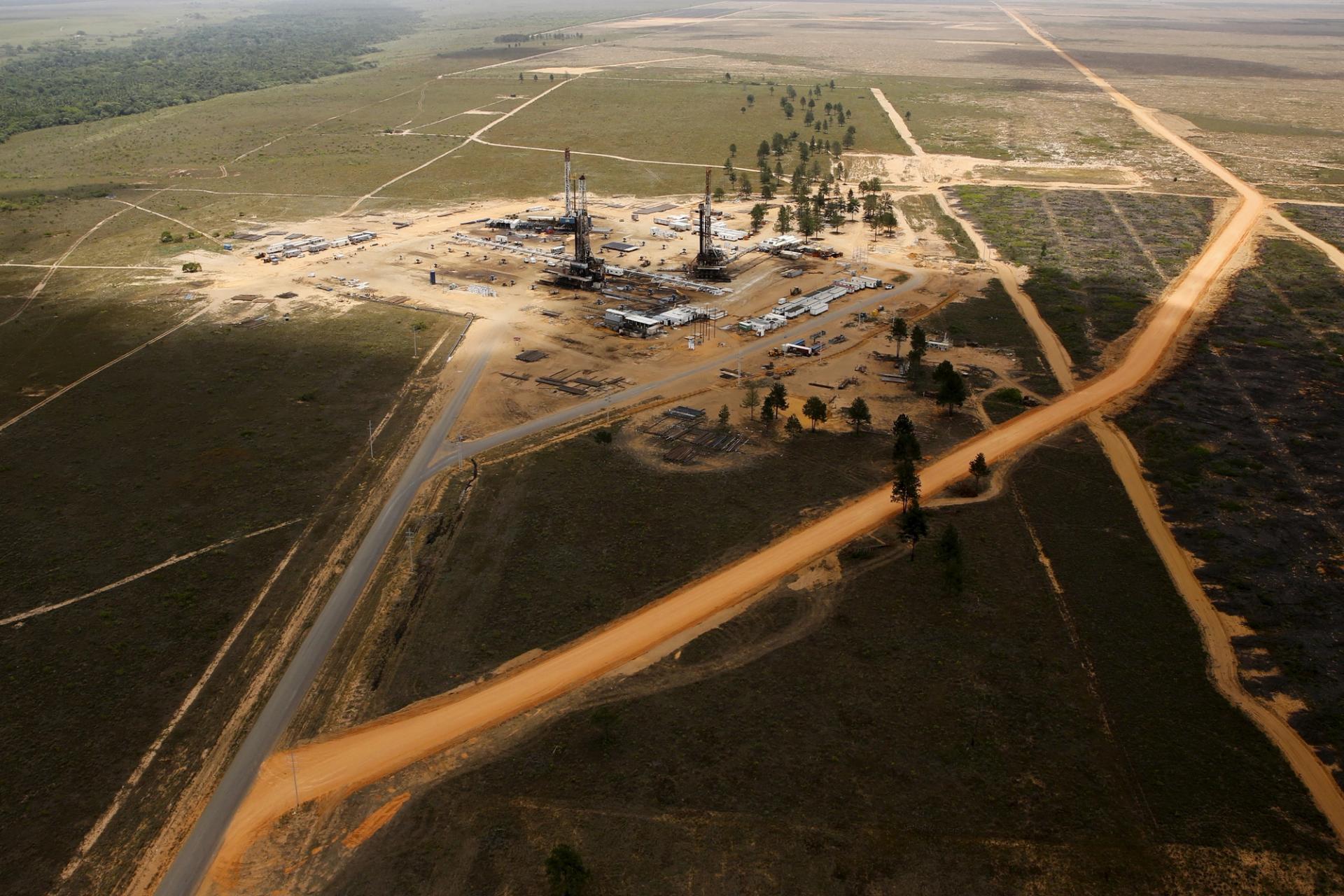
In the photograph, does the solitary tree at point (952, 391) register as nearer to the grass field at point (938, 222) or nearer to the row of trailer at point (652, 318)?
the row of trailer at point (652, 318)

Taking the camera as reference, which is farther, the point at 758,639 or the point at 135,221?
the point at 135,221

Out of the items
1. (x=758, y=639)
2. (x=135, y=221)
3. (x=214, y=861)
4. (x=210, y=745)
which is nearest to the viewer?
(x=214, y=861)

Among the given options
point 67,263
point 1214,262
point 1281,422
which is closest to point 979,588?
point 1281,422

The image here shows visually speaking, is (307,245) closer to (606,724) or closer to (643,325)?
(643,325)

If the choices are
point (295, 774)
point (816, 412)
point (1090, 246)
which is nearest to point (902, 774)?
point (295, 774)

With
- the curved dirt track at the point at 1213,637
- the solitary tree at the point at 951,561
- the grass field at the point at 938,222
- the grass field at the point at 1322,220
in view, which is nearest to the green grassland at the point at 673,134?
the grass field at the point at 938,222

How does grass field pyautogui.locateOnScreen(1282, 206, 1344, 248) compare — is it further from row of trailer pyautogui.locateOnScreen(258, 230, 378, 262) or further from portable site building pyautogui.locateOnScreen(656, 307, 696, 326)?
row of trailer pyautogui.locateOnScreen(258, 230, 378, 262)

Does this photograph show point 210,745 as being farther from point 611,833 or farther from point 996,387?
point 996,387
